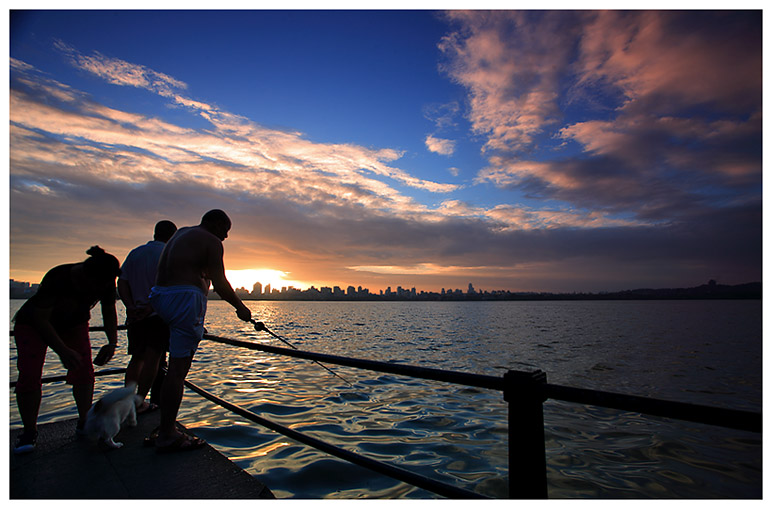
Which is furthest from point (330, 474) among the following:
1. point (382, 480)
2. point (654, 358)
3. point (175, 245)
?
point (654, 358)

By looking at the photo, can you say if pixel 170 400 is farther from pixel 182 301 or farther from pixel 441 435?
pixel 441 435

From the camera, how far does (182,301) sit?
3.13 m

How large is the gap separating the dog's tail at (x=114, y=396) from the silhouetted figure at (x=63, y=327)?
0.90 ft

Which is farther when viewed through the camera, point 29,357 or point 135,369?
point 135,369

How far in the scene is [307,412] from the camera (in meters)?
7.87

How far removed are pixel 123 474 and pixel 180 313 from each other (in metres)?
1.13

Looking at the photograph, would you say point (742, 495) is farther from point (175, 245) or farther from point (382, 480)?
point (175, 245)

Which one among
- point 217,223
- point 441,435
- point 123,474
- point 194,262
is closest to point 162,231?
point 217,223

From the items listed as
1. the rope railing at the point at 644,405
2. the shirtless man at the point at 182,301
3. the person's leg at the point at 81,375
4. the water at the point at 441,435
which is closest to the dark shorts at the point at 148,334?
the person's leg at the point at 81,375

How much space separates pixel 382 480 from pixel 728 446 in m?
7.54

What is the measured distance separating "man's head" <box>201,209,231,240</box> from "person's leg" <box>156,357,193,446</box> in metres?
1.10

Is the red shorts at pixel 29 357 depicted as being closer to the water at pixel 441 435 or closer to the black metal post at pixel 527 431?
the water at pixel 441 435

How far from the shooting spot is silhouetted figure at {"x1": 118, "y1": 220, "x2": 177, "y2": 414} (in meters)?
3.69

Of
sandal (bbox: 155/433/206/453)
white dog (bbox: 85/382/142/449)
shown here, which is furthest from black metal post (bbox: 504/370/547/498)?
white dog (bbox: 85/382/142/449)
